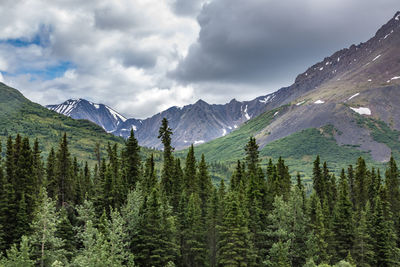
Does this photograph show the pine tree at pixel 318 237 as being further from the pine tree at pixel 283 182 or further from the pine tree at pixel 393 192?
the pine tree at pixel 393 192

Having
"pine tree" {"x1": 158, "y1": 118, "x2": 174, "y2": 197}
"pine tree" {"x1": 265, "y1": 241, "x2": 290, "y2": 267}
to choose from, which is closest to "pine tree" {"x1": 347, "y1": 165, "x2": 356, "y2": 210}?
"pine tree" {"x1": 265, "y1": 241, "x2": 290, "y2": 267}

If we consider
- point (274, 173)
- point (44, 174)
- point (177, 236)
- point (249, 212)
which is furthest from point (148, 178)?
point (44, 174)

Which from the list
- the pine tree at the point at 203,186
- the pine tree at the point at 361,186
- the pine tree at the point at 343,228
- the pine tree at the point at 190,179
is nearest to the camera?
the pine tree at the point at 343,228

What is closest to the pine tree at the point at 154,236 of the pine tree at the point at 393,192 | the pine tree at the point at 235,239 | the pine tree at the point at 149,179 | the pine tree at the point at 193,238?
the pine tree at the point at 193,238

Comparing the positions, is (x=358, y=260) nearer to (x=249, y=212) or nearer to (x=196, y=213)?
Answer: (x=249, y=212)

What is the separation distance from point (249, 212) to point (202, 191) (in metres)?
14.0

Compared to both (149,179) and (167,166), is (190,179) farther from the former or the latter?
(149,179)

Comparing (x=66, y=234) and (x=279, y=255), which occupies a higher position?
(x=66, y=234)

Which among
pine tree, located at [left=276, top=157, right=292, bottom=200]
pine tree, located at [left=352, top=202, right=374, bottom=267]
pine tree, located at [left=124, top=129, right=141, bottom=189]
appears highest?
pine tree, located at [left=124, top=129, right=141, bottom=189]

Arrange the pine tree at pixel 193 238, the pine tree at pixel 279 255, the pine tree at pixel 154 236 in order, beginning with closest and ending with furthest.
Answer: the pine tree at pixel 279 255 < the pine tree at pixel 154 236 < the pine tree at pixel 193 238

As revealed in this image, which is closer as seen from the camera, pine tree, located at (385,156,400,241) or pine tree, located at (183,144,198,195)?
pine tree, located at (183,144,198,195)

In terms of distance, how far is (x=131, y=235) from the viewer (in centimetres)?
5338

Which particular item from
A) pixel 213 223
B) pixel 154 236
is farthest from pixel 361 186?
pixel 154 236

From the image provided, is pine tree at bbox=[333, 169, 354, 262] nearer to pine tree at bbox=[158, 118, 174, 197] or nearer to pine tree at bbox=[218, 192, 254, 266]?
pine tree at bbox=[218, 192, 254, 266]
